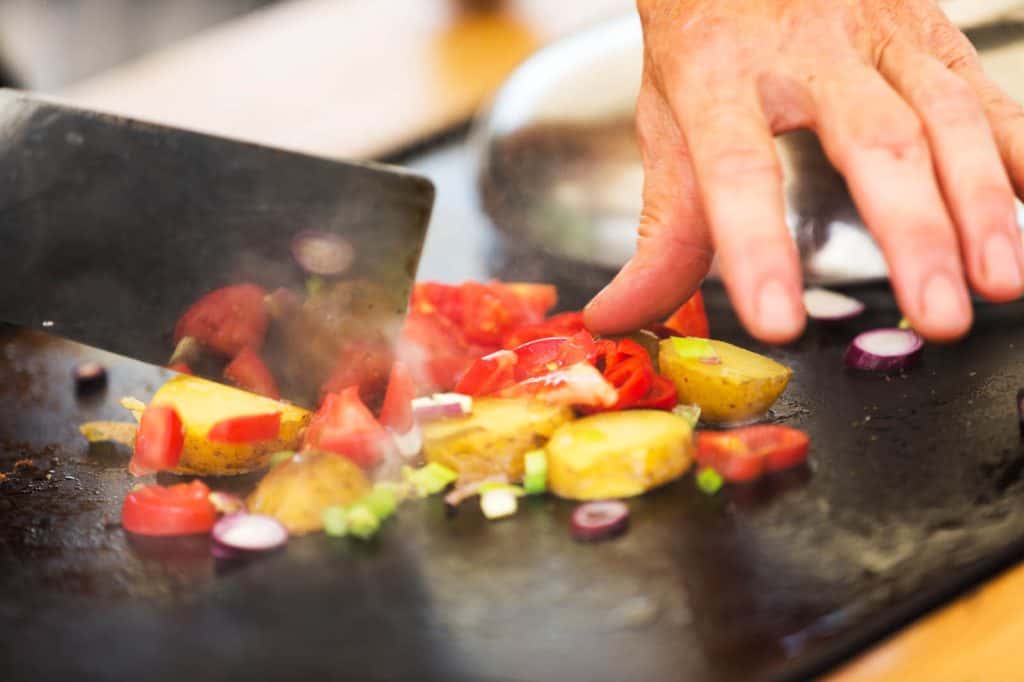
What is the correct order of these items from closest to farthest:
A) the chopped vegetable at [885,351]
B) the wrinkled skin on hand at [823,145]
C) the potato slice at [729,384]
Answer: the wrinkled skin on hand at [823,145]
the potato slice at [729,384]
the chopped vegetable at [885,351]

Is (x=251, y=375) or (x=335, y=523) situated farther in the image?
(x=251, y=375)

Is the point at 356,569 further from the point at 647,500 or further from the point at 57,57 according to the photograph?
the point at 57,57

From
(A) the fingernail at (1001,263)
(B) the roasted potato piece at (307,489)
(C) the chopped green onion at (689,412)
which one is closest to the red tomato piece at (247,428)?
(B) the roasted potato piece at (307,489)

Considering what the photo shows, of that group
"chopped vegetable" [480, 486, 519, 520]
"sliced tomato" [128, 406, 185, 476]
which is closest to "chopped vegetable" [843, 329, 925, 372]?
"chopped vegetable" [480, 486, 519, 520]

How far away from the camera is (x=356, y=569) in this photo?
4.23 feet

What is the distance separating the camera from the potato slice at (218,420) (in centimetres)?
153

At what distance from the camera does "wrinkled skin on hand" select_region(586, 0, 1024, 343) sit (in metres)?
1.23

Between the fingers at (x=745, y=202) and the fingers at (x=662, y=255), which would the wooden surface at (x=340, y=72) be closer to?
the fingers at (x=662, y=255)

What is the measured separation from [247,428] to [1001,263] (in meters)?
0.88

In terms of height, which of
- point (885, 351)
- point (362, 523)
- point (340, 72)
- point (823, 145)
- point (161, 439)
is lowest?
point (885, 351)

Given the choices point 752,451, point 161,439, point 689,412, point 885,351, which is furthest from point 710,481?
point 161,439

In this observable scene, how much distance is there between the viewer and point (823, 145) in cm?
139

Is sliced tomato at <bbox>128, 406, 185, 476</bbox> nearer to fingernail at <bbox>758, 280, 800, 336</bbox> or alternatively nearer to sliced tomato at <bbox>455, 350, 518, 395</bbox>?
sliced tomato at <bbox>455, 350, 518, 395</bbox>

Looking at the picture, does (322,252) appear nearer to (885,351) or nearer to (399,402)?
(399,402)
